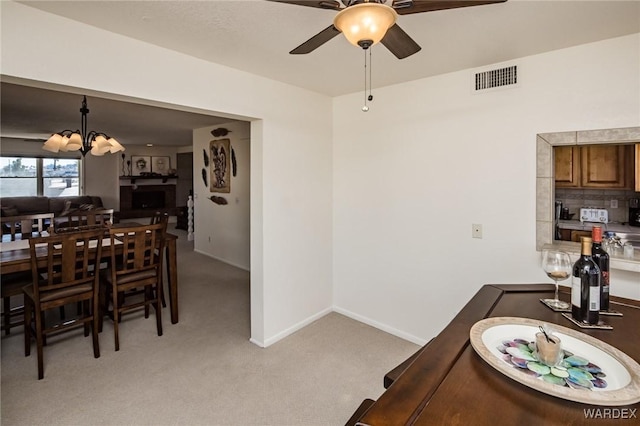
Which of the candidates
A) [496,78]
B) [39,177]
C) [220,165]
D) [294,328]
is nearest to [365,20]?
[496,78]

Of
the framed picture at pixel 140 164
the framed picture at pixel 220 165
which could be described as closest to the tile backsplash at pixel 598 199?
the framed picture at pixel 220 165

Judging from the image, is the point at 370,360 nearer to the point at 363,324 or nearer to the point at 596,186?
the point at 363,324

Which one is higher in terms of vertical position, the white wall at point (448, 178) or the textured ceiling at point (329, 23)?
the textured ceiling at point (329, 23)

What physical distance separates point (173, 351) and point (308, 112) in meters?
2.52

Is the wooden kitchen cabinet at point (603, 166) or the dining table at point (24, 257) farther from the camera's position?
the wooden kitchen cabinet at point (603, 166)

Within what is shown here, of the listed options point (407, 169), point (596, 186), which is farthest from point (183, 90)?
point (596, 186)

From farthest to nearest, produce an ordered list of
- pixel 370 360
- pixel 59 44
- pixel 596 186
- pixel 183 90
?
pixel 596 186
pixel 370 360
pixel 183 90
pixel 59 44

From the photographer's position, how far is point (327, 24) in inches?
73.6

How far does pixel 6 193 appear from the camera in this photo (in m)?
7.98

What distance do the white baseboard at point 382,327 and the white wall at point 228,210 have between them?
7.53ft

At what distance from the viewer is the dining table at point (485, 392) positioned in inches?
31.0

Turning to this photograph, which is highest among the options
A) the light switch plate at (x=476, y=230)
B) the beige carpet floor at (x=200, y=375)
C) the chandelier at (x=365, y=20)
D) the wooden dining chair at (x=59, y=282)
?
the chandelier at (x=365, y=20)

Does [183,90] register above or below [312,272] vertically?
above

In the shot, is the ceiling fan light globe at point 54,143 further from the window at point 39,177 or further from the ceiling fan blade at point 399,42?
the window at point 39,177
